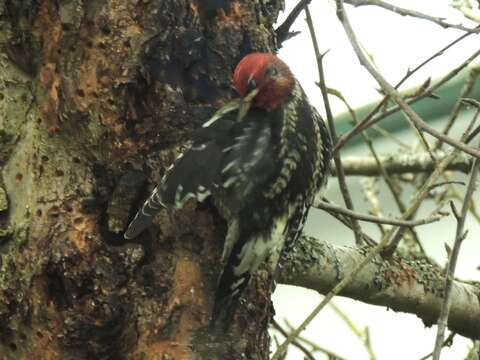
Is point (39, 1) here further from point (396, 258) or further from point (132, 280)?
point (396, 258)

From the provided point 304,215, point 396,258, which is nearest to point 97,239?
point 304,215

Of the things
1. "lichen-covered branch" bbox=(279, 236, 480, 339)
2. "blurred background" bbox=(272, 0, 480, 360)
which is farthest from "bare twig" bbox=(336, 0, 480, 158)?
"blurred background" bbox=(272, 0, 480, 360)

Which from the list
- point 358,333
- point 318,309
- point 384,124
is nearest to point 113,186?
point 318,309

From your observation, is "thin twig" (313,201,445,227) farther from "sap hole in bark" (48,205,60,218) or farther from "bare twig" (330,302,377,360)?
"bare twig" (330,302,377,360)

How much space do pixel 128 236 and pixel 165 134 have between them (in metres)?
0.16

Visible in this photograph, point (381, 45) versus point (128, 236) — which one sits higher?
point (381, 45)

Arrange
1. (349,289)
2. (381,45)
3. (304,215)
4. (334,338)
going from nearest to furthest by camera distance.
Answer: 1. (304,215)
2. (349,289)
3. (381,45)
4. (334,338)

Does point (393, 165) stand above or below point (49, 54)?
above

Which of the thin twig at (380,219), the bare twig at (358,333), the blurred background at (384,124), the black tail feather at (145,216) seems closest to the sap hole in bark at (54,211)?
the black tail feather at (145,216)

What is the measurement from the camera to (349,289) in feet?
5.70

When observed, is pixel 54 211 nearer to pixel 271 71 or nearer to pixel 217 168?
pixel 217 168

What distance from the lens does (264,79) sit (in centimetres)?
127

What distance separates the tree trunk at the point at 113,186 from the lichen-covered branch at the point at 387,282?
0.96 feet

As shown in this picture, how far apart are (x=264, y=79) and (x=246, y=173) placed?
0.14 m
